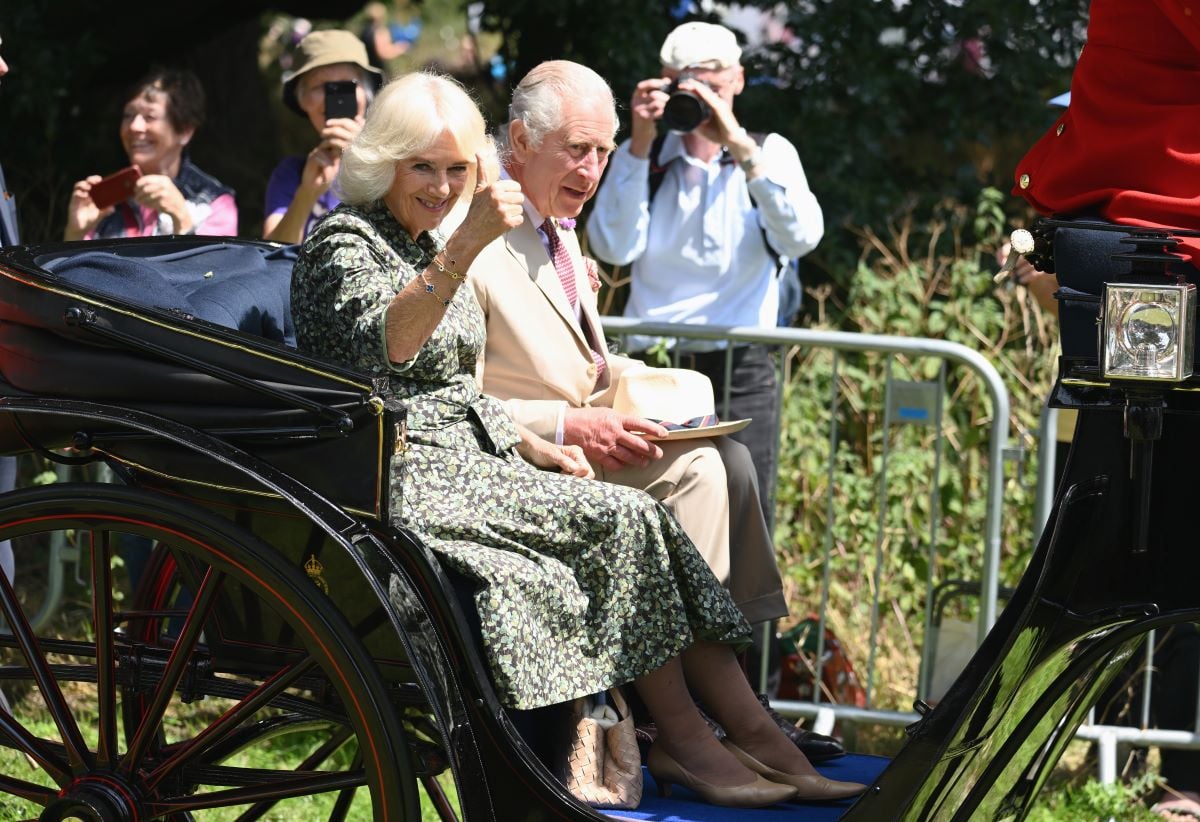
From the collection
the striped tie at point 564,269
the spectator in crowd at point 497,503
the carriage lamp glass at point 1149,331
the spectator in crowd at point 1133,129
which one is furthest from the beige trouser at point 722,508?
the carriage lamp glass at point 1149,331

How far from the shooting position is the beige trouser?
3.20m

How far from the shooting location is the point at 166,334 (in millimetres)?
2664

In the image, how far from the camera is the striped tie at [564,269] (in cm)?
347

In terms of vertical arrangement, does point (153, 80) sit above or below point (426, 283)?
above

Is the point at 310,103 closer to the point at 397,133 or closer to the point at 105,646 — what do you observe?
the point at 397,133

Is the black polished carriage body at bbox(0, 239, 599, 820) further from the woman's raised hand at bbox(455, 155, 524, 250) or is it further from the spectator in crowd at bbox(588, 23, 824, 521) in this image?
the spectator in crowd at bbox(588, 23, 824, 521)

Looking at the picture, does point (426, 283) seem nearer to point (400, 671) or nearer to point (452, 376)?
point (452, 376)

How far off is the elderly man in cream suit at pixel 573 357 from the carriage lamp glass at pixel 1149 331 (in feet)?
3.76

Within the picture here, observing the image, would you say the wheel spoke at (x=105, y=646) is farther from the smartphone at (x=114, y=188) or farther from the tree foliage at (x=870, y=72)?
the tree foliage at (x=870, y=72)

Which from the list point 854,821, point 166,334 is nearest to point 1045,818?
point 854,821

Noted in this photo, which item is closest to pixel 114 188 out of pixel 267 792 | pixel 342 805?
pixel 342 805

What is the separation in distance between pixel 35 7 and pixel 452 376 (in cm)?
475

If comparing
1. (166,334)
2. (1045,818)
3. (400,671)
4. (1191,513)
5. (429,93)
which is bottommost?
(1045,818)

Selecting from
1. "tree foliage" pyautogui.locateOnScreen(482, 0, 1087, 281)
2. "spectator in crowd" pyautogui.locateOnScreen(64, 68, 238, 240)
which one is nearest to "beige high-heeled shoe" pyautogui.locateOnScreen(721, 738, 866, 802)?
"spectator in crowd" pyautogui.locateOnScreen(64, 68, 238, 240)
